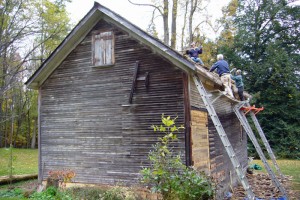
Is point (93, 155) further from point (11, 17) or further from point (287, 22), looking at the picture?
point (287, 22)

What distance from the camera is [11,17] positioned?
1881cm

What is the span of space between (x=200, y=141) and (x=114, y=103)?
3.34m

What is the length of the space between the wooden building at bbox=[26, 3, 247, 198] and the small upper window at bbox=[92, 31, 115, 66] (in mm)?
37

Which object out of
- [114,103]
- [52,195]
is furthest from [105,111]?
[52,195]

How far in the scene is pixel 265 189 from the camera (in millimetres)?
13172

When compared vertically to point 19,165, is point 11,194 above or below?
above

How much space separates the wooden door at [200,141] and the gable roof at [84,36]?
138 centimetres

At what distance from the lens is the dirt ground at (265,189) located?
A: 38.4 feet

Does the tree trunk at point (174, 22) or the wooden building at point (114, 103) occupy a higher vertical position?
the tree trunk at point (174, 22)

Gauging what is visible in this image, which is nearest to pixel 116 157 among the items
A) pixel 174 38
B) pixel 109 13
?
pixel 109 13

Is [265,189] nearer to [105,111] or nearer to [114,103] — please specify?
[114,103]

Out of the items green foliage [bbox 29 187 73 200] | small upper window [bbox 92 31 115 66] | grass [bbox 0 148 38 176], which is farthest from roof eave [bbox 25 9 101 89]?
green foliage [bbox 29 187 73 200]

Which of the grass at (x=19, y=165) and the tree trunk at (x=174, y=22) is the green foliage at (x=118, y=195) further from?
the tree trunk at (x=174, y=22)

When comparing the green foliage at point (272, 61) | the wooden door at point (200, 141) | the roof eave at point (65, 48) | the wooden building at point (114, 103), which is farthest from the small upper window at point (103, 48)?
the green foliage at point (272, 61)
